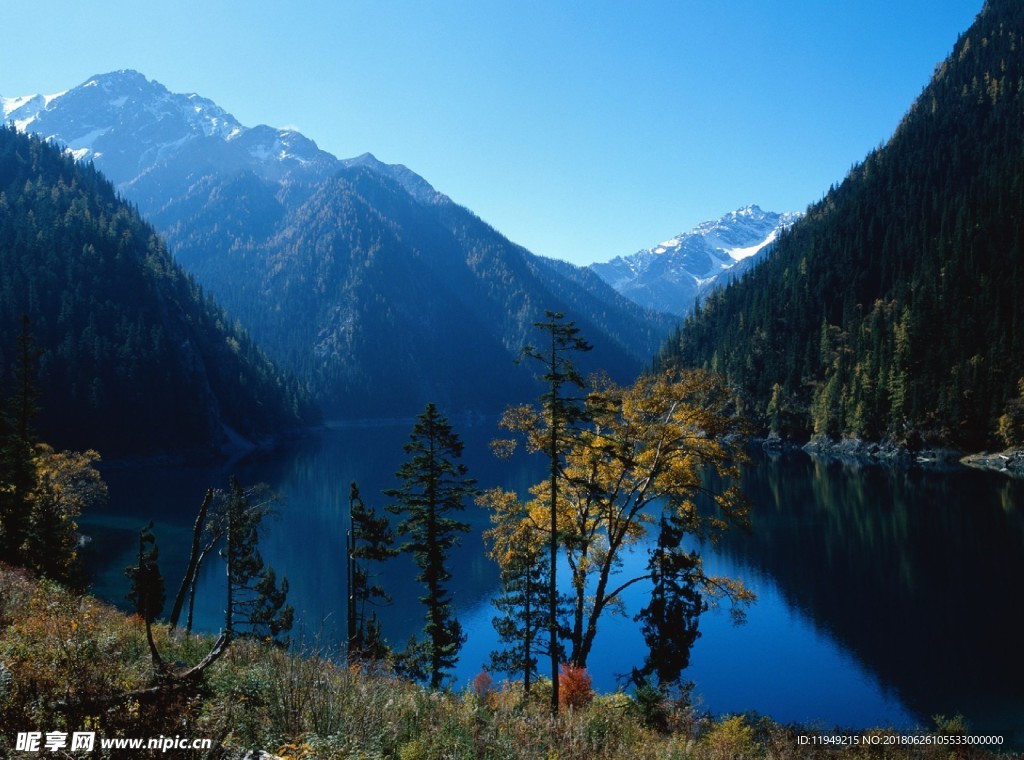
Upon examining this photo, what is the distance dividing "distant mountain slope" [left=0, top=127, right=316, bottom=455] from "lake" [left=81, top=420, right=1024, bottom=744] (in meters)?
36.8

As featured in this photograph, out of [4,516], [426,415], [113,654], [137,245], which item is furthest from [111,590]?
[137,245]

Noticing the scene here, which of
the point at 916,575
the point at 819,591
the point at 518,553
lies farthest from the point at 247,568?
the point at 916,575

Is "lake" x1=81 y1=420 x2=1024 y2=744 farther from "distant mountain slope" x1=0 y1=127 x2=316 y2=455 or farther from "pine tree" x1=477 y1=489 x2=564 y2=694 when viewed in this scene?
"distant mountain slope" x1=0 y1=127 x2=316 y2=455

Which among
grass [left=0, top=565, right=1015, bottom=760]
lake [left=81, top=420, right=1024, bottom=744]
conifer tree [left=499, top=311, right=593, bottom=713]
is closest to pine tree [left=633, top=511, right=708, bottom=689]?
lake [left=81, top=420, right=1024, bottom=744]

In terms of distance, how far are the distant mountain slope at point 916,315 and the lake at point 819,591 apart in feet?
68.3

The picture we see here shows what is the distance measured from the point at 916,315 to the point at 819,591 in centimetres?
10721

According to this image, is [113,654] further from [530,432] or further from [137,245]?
[137,245]

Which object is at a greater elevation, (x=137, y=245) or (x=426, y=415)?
(x=137, y=245)

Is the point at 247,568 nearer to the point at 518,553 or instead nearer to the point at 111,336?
the point at 518,553

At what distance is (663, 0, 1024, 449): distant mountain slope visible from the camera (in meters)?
105

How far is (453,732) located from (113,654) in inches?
196

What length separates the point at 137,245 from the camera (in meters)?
181

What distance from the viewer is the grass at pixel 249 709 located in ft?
16.9

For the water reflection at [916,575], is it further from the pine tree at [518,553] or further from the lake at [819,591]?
the pine tree at [518,553]
